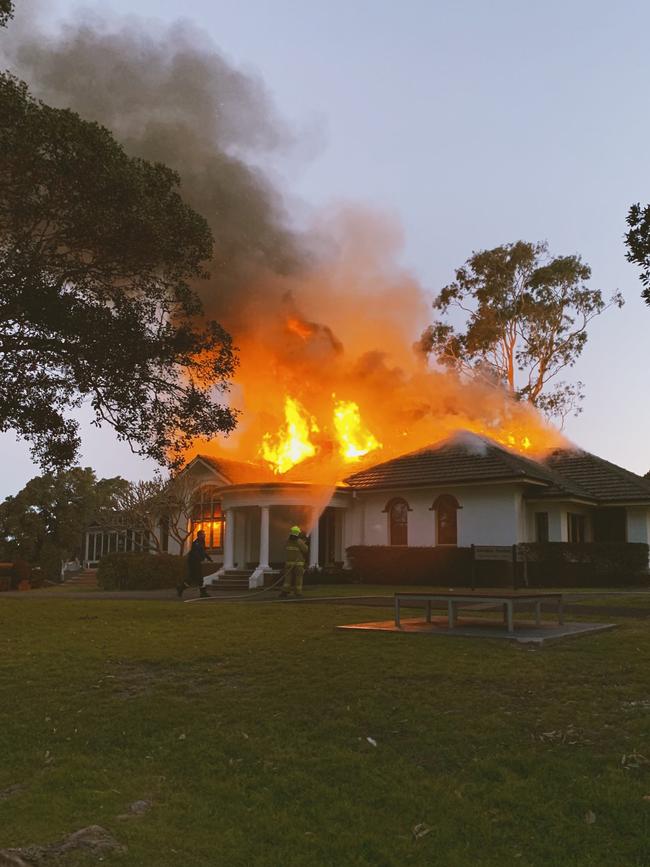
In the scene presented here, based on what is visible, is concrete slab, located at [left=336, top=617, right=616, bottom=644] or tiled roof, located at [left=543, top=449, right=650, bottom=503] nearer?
concrete slab, located at [left=336, top=617, right=616, bottom=644]

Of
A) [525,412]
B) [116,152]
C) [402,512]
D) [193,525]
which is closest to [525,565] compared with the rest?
[402,512]

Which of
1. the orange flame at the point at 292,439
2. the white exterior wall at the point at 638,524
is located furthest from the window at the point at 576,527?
the orange flame at the point at 292,439

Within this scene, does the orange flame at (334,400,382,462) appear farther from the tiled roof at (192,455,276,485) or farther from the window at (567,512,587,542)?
the window at (567,512,587,542)

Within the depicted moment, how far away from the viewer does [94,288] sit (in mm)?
13766

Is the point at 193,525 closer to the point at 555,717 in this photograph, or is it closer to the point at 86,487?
the point at 86,487

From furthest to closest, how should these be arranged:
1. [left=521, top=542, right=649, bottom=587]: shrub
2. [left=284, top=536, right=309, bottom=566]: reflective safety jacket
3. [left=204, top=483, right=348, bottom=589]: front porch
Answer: [left=204, top=483, right=348, bottom=589]: front porch < [left=521, top=542, right=649, bottom=587]: shrub < [left=284, top=536, right=309, bottom=566]: reflective safety jacket

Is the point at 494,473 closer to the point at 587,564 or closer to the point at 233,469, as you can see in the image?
the point at 587,564

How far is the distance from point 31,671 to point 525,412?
31.1 m

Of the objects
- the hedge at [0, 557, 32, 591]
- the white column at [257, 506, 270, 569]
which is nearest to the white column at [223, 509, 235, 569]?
the white column at [257, 506, 270, 569]

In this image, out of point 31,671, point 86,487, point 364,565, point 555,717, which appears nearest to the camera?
point 555,717

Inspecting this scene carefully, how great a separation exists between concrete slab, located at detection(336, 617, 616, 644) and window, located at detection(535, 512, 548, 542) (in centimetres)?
1560

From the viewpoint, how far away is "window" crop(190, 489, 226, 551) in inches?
1292

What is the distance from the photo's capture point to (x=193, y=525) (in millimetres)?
34156

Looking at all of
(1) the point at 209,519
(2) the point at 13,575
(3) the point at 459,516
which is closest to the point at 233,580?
(1) the point at 209,519
